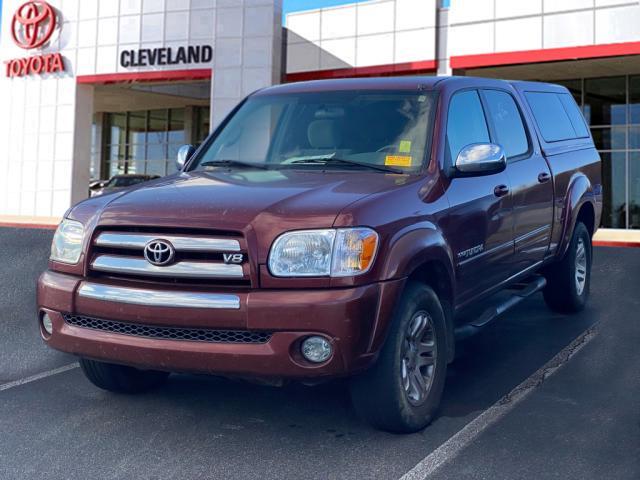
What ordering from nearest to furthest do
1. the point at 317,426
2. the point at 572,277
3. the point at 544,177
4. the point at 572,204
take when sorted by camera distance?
the point at 317,426
the point at 544,177
the point at 572,204
the point at 572,277

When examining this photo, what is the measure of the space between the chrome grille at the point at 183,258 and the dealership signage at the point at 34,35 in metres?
24.4

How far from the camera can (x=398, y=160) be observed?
4.54m

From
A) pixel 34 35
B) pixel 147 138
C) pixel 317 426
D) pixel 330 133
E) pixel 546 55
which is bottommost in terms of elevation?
pixel 317 426

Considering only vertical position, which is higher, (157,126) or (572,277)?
(157,126)

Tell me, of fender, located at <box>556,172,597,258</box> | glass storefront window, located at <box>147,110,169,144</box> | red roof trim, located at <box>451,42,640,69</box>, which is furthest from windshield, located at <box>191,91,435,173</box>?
glass storefront window, located at <box>147,110,169,144</box>

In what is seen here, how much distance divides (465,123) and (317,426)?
7.01 ft

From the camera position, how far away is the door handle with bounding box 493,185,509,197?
5.03 meters

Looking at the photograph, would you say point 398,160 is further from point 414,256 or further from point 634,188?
point 634,188

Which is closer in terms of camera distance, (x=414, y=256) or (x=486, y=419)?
(x=414, y=256)

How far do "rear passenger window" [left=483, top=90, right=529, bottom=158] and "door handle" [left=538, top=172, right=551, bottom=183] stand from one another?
0.22 metres

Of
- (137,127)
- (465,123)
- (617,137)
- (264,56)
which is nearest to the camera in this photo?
(465,123)

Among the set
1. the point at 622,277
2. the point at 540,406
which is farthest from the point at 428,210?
the point at 622,277

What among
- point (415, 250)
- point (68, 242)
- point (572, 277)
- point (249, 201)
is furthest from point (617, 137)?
point (68, 242)

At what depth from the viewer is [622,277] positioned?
8641 mm
